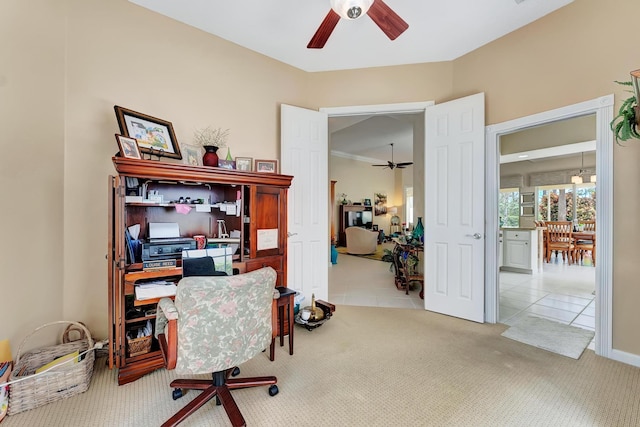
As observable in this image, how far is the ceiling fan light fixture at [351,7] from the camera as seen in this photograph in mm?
1658

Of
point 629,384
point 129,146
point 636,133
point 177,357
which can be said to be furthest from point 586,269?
point 129,146

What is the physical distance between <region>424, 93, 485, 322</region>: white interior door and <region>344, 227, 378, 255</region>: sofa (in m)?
4.31

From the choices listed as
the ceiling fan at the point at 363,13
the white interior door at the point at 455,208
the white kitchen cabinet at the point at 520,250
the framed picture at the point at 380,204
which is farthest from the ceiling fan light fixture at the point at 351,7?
the framed picture at the point at 380,204

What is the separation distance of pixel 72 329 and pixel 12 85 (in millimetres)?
1802

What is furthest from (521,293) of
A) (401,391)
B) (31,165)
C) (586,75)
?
(31,165)

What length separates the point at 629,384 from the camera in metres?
1.88

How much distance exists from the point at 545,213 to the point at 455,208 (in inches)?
303

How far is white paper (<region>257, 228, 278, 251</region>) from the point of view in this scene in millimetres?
2402

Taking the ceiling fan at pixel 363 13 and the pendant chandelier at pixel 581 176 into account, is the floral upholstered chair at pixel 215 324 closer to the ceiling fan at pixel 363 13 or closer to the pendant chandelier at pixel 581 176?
the ceiling fan at pixel 363 13

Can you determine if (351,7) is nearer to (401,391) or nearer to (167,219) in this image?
(167,219)

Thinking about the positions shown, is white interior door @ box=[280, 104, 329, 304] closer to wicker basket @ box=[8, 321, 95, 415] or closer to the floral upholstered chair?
the floral upholstered chair

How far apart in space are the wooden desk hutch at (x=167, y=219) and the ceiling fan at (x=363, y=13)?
3.97 ft

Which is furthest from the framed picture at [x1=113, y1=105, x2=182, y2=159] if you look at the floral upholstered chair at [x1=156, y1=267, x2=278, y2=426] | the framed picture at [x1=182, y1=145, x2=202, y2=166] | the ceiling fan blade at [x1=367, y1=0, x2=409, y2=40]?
the ceiling fan blade at [x1=367, y1=0, x2=409, y2=40]

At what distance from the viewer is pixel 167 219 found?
2352 millimetres
